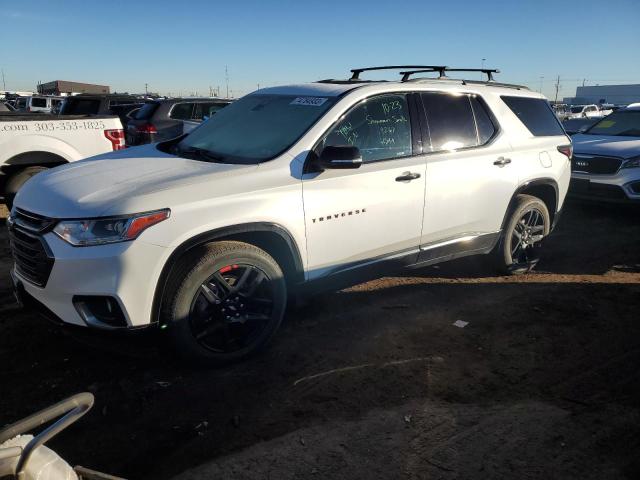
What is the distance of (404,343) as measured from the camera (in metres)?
3.76

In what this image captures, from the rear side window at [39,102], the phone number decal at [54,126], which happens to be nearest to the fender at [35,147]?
the phone number decal at [54,126]

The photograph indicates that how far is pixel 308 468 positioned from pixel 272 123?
250cm

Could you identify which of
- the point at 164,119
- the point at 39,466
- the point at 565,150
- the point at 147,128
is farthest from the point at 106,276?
the point at 164,119

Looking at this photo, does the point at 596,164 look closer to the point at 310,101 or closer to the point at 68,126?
the point at 310,101

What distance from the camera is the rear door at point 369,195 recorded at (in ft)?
11.4

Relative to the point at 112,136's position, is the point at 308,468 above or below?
below

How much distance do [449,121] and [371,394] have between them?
2455 millimetres

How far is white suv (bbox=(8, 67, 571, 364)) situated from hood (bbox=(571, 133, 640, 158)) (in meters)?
3.51

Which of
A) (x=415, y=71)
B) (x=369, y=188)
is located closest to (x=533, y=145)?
(x=415, y=71)

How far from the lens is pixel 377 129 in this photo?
152 inches

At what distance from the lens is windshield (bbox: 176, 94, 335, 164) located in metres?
3.59

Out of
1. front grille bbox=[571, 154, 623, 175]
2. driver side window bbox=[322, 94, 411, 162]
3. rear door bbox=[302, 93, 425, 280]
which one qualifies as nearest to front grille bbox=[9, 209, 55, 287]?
rear door bbox=[302, 93, 425, 280]

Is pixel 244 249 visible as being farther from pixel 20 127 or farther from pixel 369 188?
pixel 20 127

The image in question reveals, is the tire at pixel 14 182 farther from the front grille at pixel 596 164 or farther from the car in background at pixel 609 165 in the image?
the car in background at pixel 609 165
